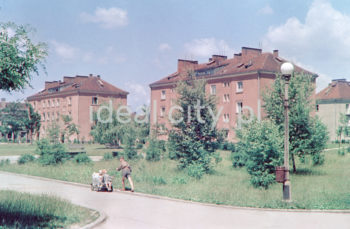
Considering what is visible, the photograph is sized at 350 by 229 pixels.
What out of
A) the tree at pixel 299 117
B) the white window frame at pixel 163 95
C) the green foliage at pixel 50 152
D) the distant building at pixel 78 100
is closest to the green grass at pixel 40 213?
the green foliage at pixel 50 152

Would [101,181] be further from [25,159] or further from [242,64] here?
[242,64]

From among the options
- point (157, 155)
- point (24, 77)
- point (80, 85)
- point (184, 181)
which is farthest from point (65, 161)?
point (80, 85)

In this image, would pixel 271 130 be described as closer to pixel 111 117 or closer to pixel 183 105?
pixel 183 105

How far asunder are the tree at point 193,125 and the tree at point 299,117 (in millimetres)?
3162

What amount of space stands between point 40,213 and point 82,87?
55.8 meters

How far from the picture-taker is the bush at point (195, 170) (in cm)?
1755

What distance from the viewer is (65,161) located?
76.3ft

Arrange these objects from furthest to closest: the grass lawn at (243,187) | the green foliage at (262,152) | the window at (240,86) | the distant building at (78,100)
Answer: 1. the distant building at (78,100)
2. the window at (240,86)
3. the green foliage at (262,152)
4. the grass lawn at (243,187)

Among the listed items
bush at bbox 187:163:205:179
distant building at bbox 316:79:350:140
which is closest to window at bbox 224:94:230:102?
distant building at bbox 316:79:350:140

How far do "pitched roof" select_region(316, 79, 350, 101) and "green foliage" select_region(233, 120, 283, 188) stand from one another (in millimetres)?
52378

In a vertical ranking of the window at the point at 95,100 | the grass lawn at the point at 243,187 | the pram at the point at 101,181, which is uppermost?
the window at the point at 95,100

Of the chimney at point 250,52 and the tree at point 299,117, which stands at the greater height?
the chimney at point 250,52

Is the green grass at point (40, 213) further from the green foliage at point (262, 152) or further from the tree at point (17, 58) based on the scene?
the green foliage at point (262, 152)

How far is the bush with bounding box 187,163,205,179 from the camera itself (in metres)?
17.6
